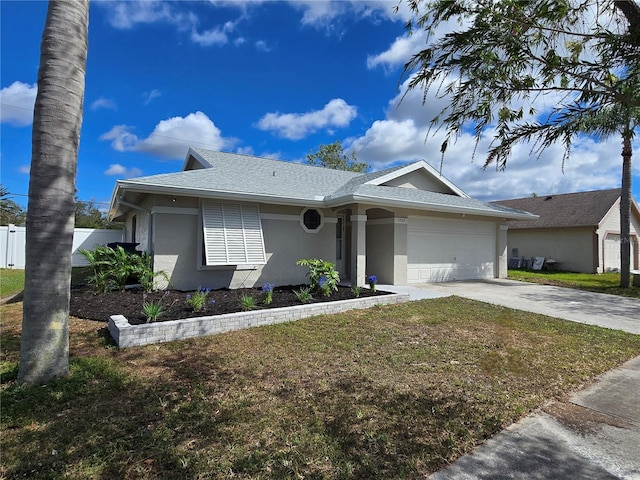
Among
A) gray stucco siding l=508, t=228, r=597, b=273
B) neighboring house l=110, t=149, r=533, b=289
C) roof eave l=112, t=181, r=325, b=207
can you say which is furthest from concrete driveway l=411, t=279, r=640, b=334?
gray stucco siding l=508, t=228, r=597, b=273

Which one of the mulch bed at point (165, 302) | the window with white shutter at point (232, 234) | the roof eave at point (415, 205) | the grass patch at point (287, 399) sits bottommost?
the grass patch at point (287, 399)

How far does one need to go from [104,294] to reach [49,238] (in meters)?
5.41

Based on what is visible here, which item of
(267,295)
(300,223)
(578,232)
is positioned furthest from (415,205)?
(578,232)

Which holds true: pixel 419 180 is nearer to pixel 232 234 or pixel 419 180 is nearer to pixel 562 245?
pixel 232 234

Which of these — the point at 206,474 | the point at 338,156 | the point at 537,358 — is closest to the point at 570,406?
the point at 537,358

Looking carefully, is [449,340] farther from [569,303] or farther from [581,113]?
[569,303]

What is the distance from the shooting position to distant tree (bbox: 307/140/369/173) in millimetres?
38000

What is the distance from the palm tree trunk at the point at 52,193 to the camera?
365 centimetres

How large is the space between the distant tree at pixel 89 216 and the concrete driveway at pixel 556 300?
36513 millimetres

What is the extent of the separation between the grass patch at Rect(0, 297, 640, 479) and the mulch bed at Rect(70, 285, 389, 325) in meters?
0.77

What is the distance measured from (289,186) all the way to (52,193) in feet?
26.0

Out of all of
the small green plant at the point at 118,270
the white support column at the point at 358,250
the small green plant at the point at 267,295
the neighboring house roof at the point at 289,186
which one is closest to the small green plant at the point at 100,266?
the small green plant at the point at 118,270

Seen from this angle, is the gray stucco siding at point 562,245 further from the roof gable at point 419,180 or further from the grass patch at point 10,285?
the grass patch at point 10,285

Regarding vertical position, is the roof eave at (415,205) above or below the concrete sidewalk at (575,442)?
above
